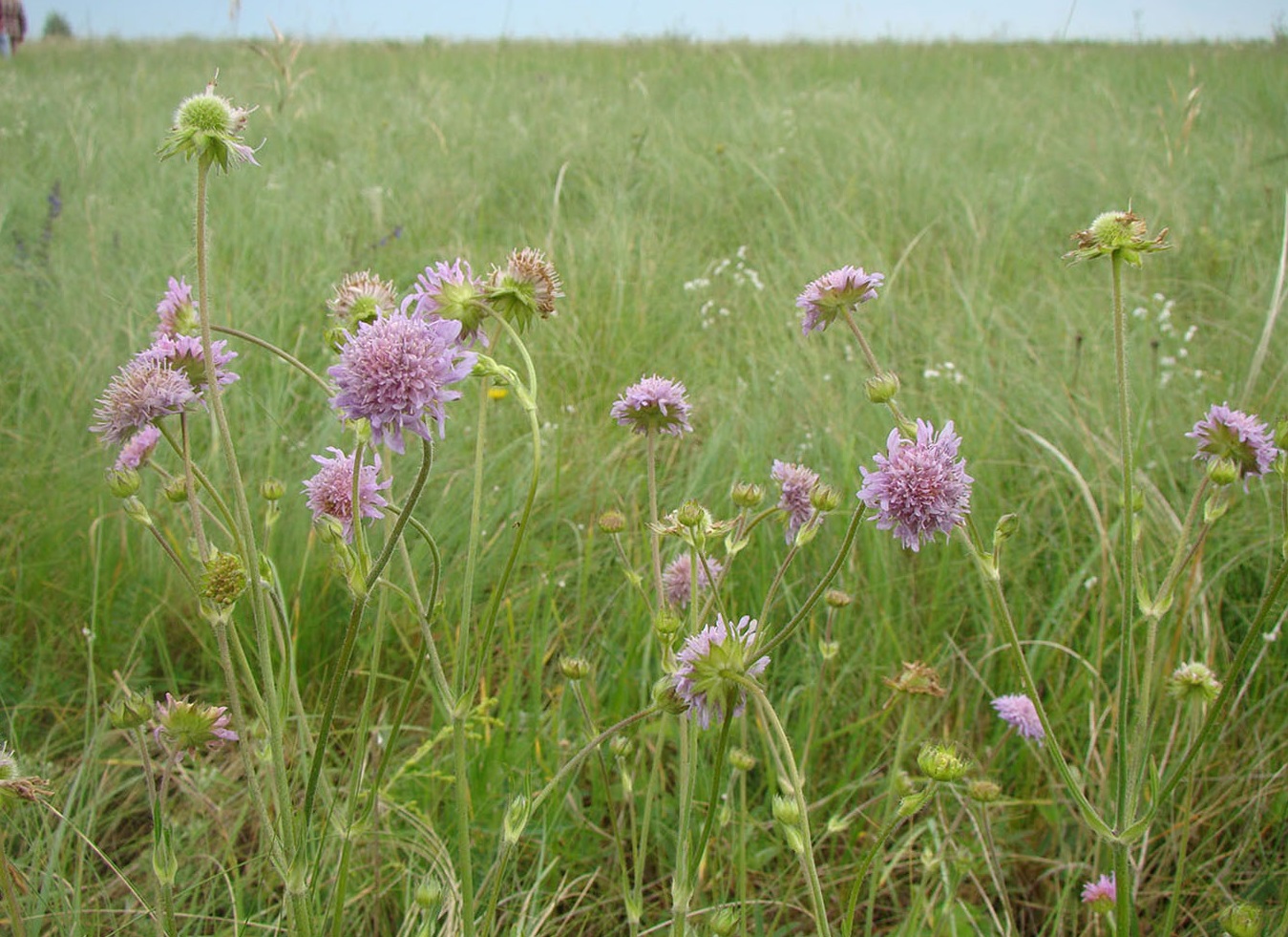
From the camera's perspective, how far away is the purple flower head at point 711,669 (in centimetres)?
93

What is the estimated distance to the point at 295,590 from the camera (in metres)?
1.88

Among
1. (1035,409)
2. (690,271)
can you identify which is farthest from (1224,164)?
(1035,409)

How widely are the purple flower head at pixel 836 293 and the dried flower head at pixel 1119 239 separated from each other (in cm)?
25

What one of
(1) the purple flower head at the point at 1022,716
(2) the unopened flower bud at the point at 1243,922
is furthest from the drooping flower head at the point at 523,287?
(2) the unopened flower bud at the point at 1243,922

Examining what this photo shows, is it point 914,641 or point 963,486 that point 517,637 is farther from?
point 963,486

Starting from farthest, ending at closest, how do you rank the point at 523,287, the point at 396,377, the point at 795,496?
the point at 795,496 < the point at 523,287 < the point at 396,377

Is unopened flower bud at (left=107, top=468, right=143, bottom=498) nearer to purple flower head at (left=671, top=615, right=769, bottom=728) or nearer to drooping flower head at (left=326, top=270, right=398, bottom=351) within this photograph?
drooping flower head at (left=326, top=270, right=398, bottom=351)

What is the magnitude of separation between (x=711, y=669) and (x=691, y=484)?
1193mm

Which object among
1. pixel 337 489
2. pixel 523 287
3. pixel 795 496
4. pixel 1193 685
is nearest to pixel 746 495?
pixel 795 496

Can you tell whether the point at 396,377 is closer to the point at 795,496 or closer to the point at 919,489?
the point at 919,489

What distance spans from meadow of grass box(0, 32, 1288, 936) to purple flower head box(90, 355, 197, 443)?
0.40m

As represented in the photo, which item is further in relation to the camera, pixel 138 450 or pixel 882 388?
pixel 138 450

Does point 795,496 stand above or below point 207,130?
below

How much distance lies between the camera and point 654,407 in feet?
4.26
